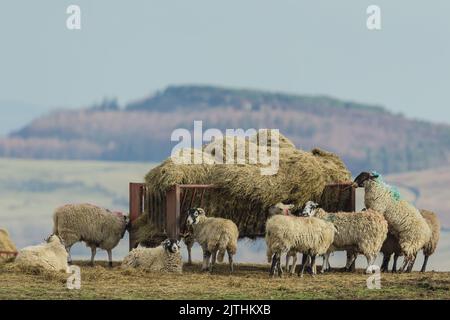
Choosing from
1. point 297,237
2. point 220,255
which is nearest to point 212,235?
point 220,255

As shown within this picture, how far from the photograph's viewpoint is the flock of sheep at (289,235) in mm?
27266

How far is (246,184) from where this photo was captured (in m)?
29.2

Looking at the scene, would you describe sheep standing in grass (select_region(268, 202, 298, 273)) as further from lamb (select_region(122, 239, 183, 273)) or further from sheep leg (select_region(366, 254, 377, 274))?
lamb (select_region(122, 239, 183, 273))

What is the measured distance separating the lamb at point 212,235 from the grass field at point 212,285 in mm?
351

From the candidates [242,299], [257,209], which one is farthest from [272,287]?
[257,209]

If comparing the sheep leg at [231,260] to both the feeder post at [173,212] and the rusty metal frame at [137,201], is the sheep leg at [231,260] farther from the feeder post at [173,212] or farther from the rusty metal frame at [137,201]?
the rusty metal frame at [137,201]

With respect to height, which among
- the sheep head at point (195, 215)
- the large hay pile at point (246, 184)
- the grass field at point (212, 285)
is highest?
the large hay pile at point (246, 184)

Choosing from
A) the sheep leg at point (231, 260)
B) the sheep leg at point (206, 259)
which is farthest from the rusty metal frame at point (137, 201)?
the sheep leg at point (231, 260)

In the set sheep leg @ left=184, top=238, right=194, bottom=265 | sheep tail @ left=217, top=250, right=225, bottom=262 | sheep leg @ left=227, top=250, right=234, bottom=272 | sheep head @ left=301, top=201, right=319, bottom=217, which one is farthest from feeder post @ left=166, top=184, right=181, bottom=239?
sheep head @ left=301, top=201, right=319, bottom=217

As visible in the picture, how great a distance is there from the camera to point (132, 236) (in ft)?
99.0

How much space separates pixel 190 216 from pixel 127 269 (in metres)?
1.64

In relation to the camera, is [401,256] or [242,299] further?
[401,256]

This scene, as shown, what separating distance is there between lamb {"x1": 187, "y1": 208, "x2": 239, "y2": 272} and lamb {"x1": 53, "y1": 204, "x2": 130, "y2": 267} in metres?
2.12
